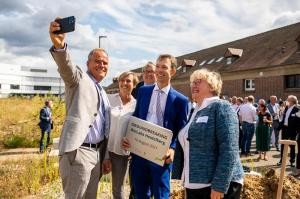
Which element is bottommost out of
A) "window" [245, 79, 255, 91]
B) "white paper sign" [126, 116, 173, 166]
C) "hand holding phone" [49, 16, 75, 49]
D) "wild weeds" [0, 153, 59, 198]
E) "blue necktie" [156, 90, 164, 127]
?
"wild weeds" [0, 153, 59, 198]

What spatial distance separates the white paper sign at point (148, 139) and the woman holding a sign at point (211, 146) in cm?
46

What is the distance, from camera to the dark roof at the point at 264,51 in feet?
98.1

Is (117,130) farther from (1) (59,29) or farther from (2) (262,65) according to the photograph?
(2) (262,65)

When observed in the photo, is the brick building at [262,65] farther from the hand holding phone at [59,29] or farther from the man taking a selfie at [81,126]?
the hand holding phone at [59,29]

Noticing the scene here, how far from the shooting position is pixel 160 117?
4.29 m

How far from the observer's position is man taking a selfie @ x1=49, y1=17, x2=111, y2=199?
354 cm

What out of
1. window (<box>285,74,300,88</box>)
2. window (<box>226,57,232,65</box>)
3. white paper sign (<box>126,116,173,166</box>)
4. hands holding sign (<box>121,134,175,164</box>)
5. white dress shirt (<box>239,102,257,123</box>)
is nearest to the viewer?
white paper sign (<box>126,116,173,166</box>)

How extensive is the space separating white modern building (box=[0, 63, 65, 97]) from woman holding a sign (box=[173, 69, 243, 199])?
4111 inches

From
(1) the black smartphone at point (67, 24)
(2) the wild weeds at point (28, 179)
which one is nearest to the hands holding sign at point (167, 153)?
(1) the black smartphone at point (67, 24)

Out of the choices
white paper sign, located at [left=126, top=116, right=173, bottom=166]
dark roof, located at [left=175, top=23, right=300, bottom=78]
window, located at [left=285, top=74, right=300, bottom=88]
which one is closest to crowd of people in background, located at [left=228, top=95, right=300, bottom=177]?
white paper sign, located at [left=126, top=116, right=173, bottom=166]

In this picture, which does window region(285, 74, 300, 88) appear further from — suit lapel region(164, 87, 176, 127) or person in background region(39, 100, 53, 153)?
suit lapel region(164, 87, 176, 127)

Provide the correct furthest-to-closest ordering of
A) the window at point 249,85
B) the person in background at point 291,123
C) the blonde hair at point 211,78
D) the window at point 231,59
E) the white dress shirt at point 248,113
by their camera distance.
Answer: the window at point 231,59
the window at point 249,85
the white dress shirt at point 248,113
the person in background at point 291,123
the blonde hair at point 211,78

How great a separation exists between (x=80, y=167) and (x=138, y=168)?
86 cm

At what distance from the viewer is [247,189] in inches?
231
